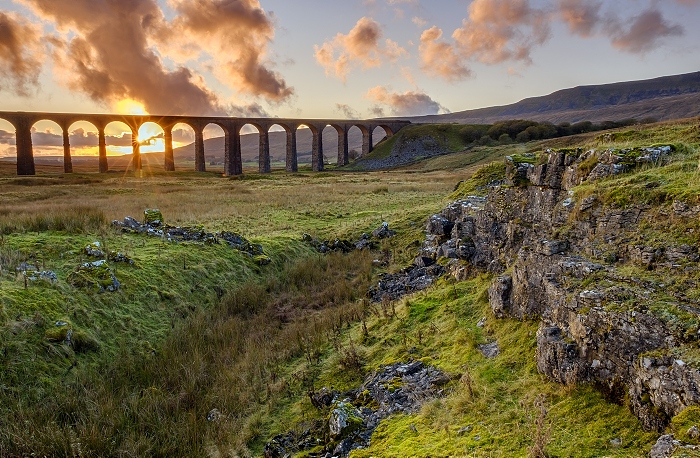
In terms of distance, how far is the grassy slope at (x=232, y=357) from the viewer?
4371 mm

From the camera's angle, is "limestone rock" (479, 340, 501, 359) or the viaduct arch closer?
"limestone rock" (479, 340, 501, 359)

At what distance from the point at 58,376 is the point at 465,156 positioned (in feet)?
227

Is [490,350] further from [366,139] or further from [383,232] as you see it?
[366,139]

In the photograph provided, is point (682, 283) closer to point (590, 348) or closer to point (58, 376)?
point (590, 348)

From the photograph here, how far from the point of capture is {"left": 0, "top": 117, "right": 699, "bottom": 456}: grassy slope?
4371 millimetres

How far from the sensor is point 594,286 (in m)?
4.69

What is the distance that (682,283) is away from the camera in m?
4.14

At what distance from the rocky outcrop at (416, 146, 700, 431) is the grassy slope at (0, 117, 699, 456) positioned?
29 centimetres

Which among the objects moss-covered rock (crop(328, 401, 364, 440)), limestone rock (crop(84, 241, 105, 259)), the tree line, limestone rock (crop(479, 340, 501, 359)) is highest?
the tree line

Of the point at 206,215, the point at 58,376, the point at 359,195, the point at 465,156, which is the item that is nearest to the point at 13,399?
the point at 58,376

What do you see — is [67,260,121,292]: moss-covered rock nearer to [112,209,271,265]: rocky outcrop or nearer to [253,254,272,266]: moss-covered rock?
[112,209,271,265]: rocky outcrop

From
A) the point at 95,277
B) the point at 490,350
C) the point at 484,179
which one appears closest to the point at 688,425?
the point at 490,350

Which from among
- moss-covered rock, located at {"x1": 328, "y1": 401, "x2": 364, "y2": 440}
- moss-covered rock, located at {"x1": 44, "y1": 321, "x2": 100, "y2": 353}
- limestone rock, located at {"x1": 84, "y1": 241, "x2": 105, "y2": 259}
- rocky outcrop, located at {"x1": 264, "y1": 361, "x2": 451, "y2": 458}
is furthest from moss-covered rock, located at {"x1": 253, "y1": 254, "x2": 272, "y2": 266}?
moss-covered rock, located at {"x1": 328, "y1": 401, "x2": 364, "y2": 440}

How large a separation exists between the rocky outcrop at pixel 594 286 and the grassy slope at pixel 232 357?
0.95 ft
